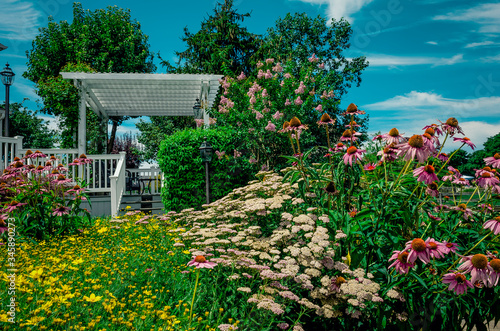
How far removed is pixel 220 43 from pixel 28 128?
61.8ft

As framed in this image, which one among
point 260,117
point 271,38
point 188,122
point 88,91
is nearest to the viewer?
point 260,117

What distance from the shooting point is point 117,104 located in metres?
13.4

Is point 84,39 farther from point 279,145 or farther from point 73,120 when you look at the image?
point 279,145

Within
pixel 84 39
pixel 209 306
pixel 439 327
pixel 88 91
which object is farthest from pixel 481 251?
pixel 84 39

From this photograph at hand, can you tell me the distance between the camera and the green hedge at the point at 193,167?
747 centimetres

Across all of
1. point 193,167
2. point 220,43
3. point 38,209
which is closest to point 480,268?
point 38,209

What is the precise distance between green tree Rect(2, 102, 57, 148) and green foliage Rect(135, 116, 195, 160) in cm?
1044

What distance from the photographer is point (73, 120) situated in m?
11.4

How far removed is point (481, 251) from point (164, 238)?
376cm

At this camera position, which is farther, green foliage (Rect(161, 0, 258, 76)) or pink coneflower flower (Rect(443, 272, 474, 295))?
green foliage (Rect(161, 0, 258, 76))

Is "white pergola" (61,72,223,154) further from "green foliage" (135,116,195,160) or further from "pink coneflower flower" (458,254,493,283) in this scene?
"pink coneflower flower" (458,254,493,283)

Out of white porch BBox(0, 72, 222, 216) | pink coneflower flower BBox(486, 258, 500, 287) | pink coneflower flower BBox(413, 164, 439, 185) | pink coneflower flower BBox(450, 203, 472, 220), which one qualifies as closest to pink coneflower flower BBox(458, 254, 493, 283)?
pink coneflower flower BBox(486, 258, 500, 287)

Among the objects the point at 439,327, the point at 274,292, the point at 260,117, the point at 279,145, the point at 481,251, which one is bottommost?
the point at 439,327

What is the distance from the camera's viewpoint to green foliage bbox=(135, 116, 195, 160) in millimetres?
19719
